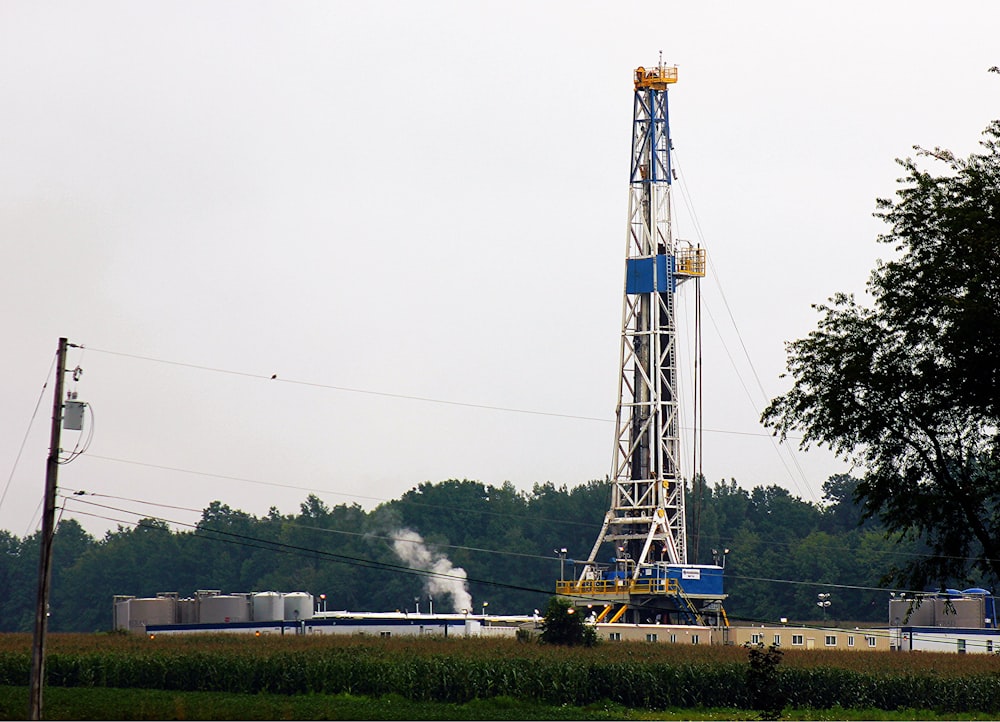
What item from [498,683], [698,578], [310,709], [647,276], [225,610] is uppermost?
[647,276]

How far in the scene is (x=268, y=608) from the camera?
95.4 metres

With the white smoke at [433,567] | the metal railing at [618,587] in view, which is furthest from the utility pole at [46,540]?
the white smoke at [433,567]

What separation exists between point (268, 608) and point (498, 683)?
133 feet

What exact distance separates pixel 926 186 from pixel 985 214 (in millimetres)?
3195

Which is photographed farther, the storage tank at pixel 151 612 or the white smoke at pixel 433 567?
the white smoke at pixel 433 567

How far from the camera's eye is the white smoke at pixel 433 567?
160m

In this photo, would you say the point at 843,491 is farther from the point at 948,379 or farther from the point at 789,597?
the point at 948,379

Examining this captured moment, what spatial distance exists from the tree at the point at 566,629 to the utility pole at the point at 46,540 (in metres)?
36.5

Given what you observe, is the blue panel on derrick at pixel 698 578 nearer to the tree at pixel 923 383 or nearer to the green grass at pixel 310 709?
the green grass at pixel 310 709

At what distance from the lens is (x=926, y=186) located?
1574 inches

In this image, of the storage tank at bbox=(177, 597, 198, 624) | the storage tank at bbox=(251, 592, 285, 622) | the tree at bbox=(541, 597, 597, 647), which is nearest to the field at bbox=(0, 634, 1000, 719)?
the tree at bbox=(541, 597, 597, 647)

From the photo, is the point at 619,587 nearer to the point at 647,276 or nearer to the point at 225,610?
the point at 647,276

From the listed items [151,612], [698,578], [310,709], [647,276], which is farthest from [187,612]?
[310,709]

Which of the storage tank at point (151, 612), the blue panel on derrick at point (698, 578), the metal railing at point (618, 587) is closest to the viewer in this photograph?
the blue panel on derrick at point (698, 578)
